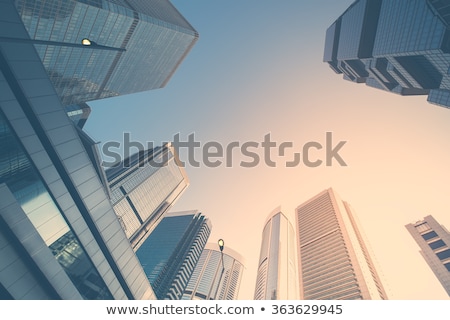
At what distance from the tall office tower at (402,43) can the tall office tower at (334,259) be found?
87.1m

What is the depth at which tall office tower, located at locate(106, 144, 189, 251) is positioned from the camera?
380 feet

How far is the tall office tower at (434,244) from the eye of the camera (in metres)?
81.4

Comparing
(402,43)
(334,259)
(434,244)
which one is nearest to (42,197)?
(402,43)

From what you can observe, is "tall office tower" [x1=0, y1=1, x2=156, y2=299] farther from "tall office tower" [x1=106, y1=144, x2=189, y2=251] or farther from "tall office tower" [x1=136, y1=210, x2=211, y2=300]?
"tall office tower" [x1=136, y1=210, x2=211, y2=300]

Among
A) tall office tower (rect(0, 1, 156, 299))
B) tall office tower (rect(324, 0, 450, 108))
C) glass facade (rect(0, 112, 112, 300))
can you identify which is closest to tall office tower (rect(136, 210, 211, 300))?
glass facade (rect(0, 112, 112, 300))

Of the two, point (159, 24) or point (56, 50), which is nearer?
point (56, 50)

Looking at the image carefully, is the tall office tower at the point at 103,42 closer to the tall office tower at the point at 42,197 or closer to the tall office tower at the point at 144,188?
the tall office tower at the point at 42,197

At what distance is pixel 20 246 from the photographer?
1569 centimetres

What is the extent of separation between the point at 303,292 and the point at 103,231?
149 metres

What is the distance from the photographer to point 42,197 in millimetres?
17781

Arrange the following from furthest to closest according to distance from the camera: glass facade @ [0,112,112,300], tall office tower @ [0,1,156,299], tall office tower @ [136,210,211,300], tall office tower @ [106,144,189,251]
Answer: tall office tower @ [136,210,211,300]
tall office tower @ [106,144,189,251]
glass facade @ [0,112,112,300]
tall office tower @ [0,1,156,299]

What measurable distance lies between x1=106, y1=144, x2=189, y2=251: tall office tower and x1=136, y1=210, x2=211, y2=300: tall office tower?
2637 cm
